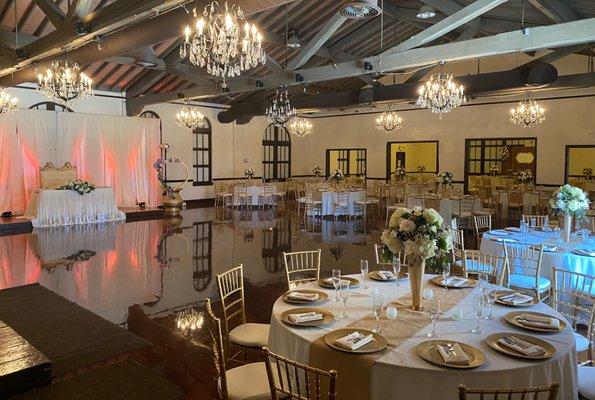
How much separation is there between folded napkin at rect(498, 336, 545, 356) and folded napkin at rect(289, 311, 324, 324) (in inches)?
40.3

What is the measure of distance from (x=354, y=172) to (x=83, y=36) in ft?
46.7

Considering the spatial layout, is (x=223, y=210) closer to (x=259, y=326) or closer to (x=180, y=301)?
(x=180, y=301)

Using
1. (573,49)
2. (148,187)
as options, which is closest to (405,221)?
(573,49)

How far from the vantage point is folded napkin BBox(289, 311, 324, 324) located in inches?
106

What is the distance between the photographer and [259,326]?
140 inches

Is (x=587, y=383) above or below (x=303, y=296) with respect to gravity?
below

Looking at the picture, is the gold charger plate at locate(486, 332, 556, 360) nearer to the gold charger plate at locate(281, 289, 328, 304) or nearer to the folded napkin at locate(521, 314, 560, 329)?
the folded napkin at locate(521, 314, 560, 329)

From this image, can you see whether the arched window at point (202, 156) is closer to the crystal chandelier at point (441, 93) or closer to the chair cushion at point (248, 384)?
the crystal chandelier at point (441, 93)

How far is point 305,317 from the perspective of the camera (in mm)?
2750

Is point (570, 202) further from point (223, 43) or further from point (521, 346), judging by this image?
point (223, 43)

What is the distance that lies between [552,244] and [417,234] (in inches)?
135

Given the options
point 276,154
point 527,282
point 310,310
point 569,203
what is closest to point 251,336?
point 310,310

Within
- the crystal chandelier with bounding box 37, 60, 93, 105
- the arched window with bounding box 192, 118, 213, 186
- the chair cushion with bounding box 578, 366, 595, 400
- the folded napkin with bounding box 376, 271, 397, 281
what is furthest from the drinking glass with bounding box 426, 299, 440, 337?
the arched window with bounding box 192, 118, 213, 186

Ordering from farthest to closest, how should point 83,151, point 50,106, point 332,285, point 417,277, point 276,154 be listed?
point 276,154, point 83,151, point 50,106, point 332,285, point 417,277
